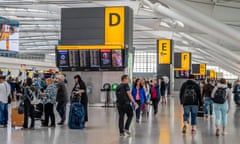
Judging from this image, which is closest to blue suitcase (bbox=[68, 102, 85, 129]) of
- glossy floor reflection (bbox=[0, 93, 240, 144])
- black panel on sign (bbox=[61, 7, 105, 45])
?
glossy floor reflection (bbox=[0, 93, 240, 144])

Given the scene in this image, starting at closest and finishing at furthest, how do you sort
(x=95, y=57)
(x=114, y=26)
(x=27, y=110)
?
1. (x=27, y=110)
2. (x=95, y=57)
3. (x=114, y=26)

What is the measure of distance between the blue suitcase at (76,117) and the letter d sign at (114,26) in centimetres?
919

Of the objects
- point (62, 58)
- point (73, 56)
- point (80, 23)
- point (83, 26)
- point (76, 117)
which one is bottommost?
point (76, 117)

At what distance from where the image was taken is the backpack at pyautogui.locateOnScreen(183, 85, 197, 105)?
1137 centimetres

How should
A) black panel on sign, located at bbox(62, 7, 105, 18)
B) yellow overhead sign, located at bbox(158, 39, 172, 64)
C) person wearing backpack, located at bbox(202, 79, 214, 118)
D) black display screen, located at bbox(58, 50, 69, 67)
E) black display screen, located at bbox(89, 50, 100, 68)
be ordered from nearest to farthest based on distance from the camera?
person wearing backpack, located at bbox(202, 79, 214, 118) → black display screen, located at bbox(89, 50, 100, 68) → black display screen, located at bbox(58, 50, 69, 67) → black panel on sign, located at bbox(62, 7, 105, 18) → yellow overhead sign, located at bbox(158, 39, 172, 64)

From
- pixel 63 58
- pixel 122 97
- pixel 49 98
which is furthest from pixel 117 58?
pixel 122 97

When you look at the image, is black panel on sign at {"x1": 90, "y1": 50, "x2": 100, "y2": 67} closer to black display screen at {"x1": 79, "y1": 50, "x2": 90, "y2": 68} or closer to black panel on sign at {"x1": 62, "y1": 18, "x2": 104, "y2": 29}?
black display screen at {"x1": 79, "y1": 50, "x2": 90, "y2": 68}

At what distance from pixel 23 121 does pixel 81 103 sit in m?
1.83

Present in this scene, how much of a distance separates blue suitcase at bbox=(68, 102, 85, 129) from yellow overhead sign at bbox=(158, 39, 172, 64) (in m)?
27.0

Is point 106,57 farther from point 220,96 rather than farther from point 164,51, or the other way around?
point 164,51

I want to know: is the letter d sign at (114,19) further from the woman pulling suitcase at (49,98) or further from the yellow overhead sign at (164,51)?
the yellow overhead sign at (164,51)

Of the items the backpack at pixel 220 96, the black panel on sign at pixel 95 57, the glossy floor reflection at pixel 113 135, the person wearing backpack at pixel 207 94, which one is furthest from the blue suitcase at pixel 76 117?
the black panel on sign at pixel 95 57

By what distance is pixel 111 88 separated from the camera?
21.9 meters

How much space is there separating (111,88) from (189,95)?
10.7 meters
